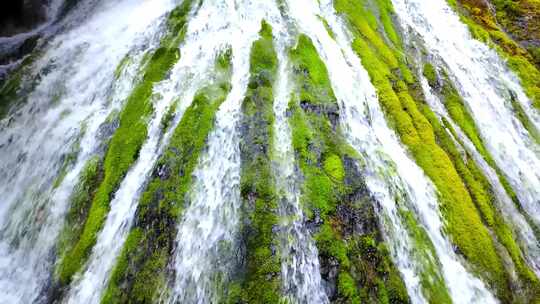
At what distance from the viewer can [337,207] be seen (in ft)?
41.2

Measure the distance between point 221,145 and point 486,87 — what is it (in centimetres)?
1505

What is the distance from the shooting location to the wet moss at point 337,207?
446 inches

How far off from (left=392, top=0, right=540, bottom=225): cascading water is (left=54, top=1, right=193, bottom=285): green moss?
13733 mm

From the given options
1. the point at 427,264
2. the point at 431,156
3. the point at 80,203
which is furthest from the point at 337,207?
the point at 80,203

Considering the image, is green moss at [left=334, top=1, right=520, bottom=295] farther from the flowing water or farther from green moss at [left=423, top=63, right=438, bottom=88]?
green moss at [left=423, top=63, right=438, bottom=88]

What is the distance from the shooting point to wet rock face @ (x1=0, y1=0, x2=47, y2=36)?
27.5 metres

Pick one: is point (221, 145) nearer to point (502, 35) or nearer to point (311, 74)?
point (311, 74)

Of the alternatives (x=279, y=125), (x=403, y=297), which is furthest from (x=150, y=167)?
(x=403, y=297)

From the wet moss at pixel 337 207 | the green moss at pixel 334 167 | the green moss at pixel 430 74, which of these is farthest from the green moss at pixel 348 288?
the green moss at pixel 430 74

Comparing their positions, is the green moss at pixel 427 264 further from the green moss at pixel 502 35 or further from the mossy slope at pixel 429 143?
the green moss at pixel 502 35

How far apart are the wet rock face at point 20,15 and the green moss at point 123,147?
14630mm

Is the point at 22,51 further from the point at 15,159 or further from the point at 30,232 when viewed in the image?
the point at 30,232

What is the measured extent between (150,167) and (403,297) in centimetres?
933

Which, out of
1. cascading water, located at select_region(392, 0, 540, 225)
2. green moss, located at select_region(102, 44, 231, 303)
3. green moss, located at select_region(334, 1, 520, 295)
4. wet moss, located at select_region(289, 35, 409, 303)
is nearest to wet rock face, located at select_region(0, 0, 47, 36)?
green moss, located at select_region(102, 44, 231, 303)
